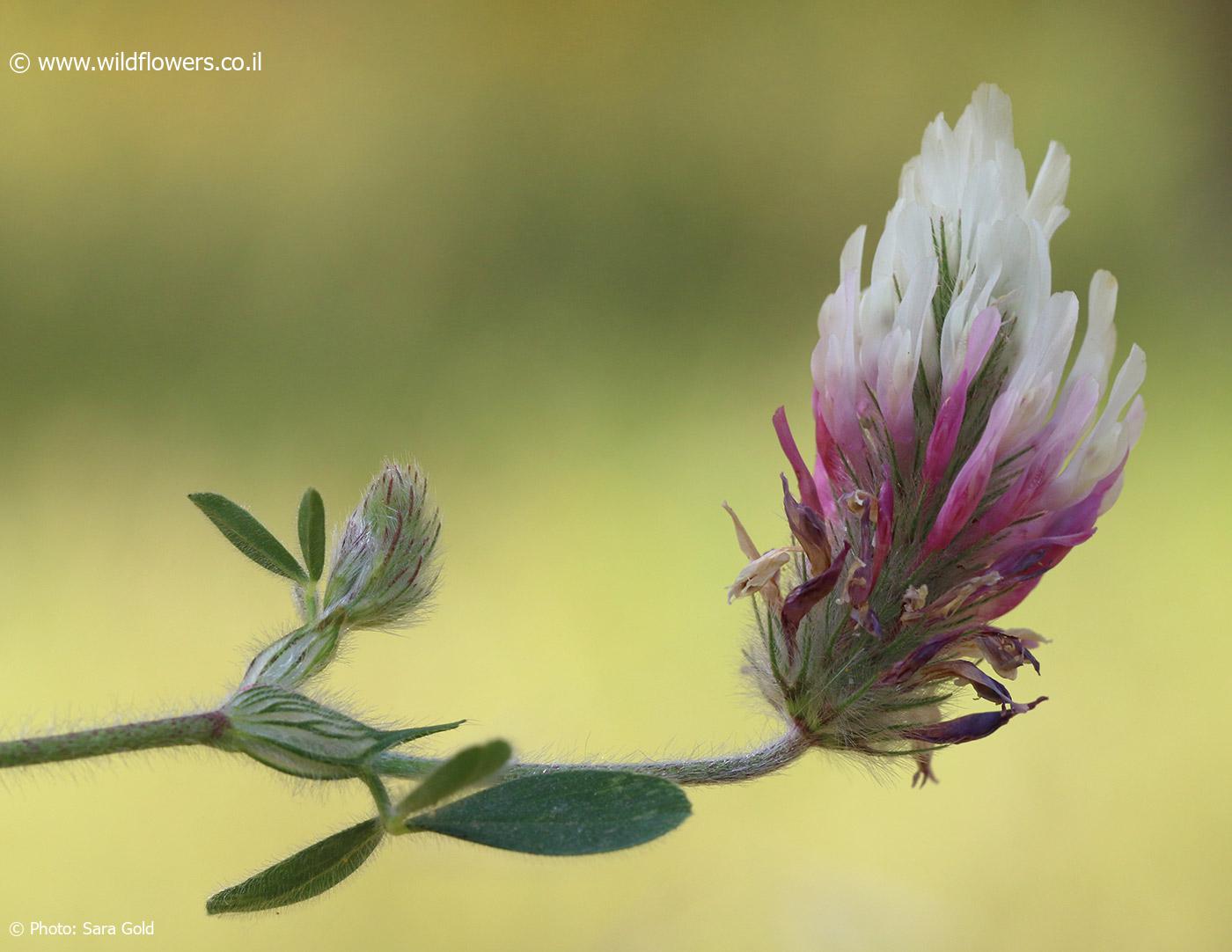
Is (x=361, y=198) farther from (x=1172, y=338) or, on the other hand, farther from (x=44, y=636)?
(x=1172, y=338)

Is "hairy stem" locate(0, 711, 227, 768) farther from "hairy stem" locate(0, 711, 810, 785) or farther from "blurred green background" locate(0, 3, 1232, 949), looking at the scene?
"blurred green background" locate(0, 3, 1232, 949)

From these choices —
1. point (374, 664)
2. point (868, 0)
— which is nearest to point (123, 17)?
point (374, 664)

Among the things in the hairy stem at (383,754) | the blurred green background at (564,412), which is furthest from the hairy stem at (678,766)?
the blurred green background at (564,412)

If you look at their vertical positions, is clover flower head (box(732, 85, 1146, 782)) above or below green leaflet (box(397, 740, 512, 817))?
above

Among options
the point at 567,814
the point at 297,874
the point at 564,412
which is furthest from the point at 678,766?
the point at 564,412

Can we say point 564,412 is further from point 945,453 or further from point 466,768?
point 466,768

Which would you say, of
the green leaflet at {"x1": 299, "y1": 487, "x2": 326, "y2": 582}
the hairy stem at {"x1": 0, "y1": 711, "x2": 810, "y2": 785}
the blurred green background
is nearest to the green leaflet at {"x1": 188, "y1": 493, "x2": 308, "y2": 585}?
the green leaflet at {"x1": 299, "y1": 487, "x2": 326, "y2": 582}

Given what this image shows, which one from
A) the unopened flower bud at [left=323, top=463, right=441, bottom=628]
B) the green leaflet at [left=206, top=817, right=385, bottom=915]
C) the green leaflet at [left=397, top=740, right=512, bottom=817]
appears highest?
the unopened flower bud at [left=323, top=463, right=441, bottom=628]
